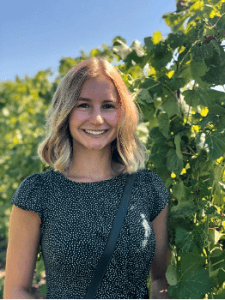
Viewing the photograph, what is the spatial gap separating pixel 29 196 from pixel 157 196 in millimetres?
Result: 674

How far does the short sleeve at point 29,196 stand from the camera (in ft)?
5.00

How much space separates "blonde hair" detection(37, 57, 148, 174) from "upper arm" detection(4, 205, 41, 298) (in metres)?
0.33

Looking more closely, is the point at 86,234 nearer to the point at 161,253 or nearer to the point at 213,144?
the point at 161,253

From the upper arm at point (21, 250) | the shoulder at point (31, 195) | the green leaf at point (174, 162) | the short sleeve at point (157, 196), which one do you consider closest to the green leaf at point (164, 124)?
the green leaf at point (174, 162)

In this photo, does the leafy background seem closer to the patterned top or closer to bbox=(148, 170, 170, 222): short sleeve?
bbox=(148, 170, 170, 222): short sleeve

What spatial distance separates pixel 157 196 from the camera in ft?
5.68

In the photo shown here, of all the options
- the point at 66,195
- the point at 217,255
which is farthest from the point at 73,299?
the point at 217,255

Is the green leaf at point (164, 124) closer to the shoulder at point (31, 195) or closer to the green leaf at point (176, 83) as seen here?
the green leaf at point (176, 83)

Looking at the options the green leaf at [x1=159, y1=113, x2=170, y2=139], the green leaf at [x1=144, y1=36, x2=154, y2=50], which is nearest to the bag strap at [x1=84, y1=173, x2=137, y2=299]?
the green leaf at [x1=159, y1=113, x2=170, y2=139]

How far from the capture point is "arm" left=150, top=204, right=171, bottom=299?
1.75m

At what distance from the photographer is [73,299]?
1486 mm

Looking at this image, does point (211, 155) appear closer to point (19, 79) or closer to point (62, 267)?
point (62, 267)

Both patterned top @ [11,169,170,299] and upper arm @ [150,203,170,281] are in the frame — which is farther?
upper arm @ [150,203,170,281]

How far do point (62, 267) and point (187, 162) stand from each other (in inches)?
34.4
